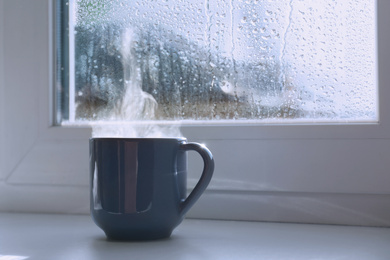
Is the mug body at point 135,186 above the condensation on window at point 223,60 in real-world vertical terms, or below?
below

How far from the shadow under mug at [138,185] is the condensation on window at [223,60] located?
0.77 ft

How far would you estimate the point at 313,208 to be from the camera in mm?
763

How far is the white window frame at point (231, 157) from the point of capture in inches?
29.3

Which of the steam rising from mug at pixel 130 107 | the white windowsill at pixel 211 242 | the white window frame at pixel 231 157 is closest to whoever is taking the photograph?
the white windowsill at pixel 211 242

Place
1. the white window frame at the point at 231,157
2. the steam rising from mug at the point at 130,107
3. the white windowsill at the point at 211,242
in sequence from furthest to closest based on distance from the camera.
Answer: the steam rising from mug at the point at 130,107
the white window frame at the point at 231,157
the white windowsill at the point at 211,242

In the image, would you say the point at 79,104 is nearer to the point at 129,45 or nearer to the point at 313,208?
the point at 129,45

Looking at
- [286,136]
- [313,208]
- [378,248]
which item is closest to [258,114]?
[286,136]

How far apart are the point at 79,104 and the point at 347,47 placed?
1.51 ft

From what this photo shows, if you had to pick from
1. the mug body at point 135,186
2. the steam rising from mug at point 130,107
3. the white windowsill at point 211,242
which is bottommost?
the white windowsill at point 211,242

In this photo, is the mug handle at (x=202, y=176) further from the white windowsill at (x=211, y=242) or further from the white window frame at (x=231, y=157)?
the white window frame at (x=231, y=157)

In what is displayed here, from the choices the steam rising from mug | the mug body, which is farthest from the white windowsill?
the steam rising from mug

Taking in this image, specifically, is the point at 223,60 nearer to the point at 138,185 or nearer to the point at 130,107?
the point at 130,107

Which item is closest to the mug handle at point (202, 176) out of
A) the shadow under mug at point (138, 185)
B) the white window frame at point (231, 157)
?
the shadow under mug at point (138, 185)

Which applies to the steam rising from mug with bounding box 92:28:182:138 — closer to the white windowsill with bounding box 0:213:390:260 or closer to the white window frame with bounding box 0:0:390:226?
the white window frame with bounding box 0:0:390:226
